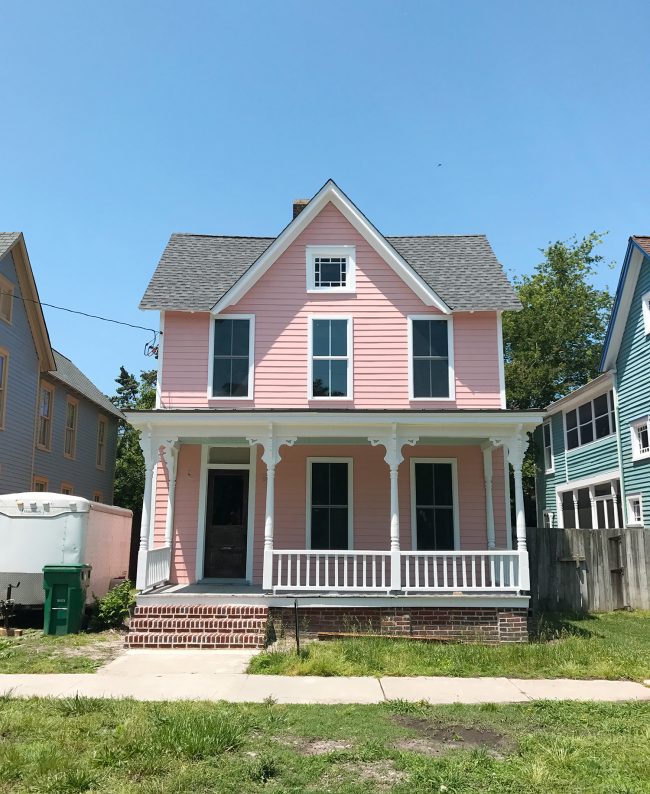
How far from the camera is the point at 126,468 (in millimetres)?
31000

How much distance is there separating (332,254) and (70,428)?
12888 mm

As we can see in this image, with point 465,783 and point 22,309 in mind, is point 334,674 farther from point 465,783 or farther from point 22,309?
point 22,309

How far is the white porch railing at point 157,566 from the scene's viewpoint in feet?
36.2

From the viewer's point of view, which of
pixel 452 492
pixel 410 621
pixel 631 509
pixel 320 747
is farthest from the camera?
pixel 631 509

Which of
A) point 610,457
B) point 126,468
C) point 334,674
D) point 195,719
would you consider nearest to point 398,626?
point 334,674

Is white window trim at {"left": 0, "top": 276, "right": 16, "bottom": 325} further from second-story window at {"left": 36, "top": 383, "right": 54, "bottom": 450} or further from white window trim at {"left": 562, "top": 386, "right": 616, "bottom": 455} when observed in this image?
white window trim at {"left": 562, "top": 386, "right": 616, "bottom": 455}

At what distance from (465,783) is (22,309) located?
58.6ft

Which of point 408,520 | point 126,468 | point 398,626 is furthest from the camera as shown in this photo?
point 126,468

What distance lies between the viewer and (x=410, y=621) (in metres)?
10.6

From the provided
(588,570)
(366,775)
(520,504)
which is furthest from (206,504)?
(366,775)

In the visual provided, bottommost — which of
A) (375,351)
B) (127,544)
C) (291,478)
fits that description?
(127,544)

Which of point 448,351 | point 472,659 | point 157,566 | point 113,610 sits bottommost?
point 472,659

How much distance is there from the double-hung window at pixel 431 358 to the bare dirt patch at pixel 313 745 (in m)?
8.49

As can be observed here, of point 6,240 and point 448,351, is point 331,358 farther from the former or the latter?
point 6,240
